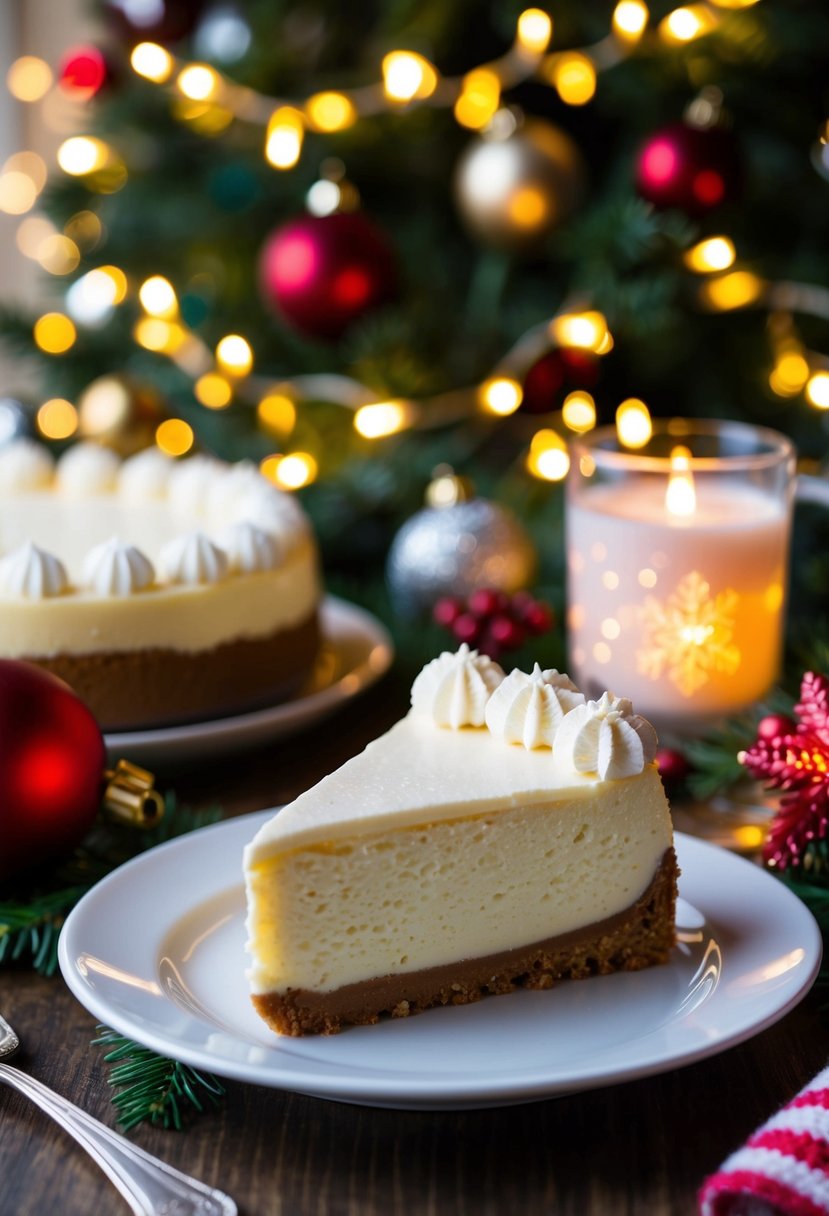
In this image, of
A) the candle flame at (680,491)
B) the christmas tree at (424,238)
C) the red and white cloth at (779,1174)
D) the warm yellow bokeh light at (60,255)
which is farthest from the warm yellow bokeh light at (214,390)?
the red and white cloth at (779,1174)

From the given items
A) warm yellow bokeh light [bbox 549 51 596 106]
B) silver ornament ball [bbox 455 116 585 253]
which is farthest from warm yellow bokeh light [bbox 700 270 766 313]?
warm yellow bokeh light [bbox 549 51 596 106]

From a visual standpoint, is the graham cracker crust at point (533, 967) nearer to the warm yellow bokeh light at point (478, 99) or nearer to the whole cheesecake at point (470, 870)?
the whole cheesecake at point (470, 870)

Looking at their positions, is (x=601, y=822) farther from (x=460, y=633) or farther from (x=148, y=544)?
(x=148, y=544)

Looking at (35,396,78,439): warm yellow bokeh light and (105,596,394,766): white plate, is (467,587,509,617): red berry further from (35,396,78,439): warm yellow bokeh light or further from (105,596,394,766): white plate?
(35,396,78,439): warm yellow bokeh light

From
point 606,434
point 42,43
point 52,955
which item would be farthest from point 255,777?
point 42,43

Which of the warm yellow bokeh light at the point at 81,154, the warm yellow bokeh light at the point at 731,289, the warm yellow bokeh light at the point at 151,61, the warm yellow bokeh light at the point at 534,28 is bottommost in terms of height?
the warm yellow bokeh light at the point at 731,289

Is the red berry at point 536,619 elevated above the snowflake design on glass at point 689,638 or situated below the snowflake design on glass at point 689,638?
below

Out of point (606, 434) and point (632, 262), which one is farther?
point (632, 262)
